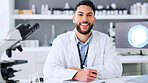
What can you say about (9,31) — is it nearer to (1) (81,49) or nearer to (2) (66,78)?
(2) (66,78)

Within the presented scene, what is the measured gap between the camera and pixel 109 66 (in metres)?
1.65

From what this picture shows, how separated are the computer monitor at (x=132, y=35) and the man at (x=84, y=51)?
4.40ft

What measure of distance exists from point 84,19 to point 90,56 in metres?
0.33

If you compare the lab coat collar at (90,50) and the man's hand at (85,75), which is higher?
the lab coat collar at (90,50)

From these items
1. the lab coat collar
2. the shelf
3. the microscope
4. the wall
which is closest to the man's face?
the lab coat collar

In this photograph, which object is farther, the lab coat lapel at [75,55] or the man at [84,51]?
the lab coat lapel at [75,55]

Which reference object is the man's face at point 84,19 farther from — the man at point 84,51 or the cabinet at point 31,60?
the cabinet at point 31,60

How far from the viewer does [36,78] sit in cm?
138

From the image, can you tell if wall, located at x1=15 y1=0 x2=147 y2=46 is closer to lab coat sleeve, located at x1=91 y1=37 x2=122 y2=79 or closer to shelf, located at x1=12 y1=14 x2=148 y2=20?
shelf, located at x1=12 y1=14 x2=148 y2=20

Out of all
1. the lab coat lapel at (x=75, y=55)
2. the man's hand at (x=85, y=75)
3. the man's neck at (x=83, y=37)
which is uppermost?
the man's neck at (x=83, y=37)

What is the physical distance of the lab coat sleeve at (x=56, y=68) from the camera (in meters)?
1.45

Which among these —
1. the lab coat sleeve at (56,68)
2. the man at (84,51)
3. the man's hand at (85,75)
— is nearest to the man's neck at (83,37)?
the man at (84,51)

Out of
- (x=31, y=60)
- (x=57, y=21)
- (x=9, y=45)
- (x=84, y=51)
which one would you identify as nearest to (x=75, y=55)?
(x=84, y=51)

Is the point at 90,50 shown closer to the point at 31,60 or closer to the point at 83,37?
the point at 83,37
